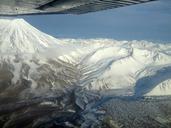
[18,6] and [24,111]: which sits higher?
[18,6]

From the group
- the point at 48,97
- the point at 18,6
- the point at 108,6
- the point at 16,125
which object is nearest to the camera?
the point at 108,6

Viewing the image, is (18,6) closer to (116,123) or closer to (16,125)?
(16,125)

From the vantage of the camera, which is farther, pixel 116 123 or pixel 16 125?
pixel 116 123

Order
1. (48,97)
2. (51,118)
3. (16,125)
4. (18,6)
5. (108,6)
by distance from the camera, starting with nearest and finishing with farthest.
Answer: (108,6) < (18,6) < (16,125) < (51,118) < (48,97)

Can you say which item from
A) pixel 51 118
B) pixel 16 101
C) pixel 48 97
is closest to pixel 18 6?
pixel 51 118

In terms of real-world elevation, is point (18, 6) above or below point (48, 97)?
above

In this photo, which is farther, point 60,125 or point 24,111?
point 24,111

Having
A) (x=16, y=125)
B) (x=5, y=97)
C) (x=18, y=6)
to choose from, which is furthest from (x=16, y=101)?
(x=18, y=6)

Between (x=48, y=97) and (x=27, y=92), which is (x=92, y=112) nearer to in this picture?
(x=48, y=97)

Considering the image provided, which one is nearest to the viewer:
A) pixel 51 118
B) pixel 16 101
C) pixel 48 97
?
pixel 51 118
